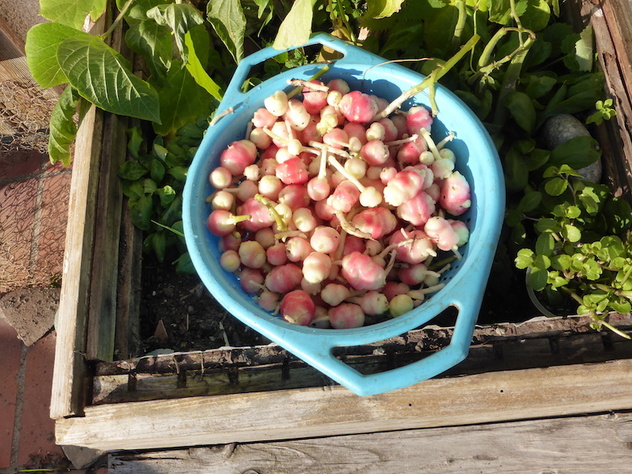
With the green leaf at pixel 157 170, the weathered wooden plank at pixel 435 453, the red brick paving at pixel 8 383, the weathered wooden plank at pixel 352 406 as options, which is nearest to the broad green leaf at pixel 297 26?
the green leaf at pixel 157 170

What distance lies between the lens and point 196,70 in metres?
1.21

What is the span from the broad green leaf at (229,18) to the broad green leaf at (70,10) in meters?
0.31

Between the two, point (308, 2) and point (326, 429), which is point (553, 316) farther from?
point (308, 2)

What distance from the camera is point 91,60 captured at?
1.16m

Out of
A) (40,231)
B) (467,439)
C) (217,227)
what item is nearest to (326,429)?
(467,439)

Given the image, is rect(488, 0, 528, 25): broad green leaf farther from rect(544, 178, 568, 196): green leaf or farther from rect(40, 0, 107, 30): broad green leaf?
rect(40, 0, 107, 30): broad green leaf

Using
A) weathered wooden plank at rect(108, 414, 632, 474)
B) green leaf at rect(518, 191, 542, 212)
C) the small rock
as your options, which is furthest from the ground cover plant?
the small rock

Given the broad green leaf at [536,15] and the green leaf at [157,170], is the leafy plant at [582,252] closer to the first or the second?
the broad green leaf at [536,15]

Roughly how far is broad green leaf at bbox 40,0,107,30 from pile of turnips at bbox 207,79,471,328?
48cm

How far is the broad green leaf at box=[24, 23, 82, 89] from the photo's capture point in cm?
115

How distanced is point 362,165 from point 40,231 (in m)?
1.21

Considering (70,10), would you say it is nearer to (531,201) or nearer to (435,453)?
(531,201)

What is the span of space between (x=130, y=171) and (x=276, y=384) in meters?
0.62

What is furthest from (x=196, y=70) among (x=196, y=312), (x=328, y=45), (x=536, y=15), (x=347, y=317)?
(x=536, y=15)
